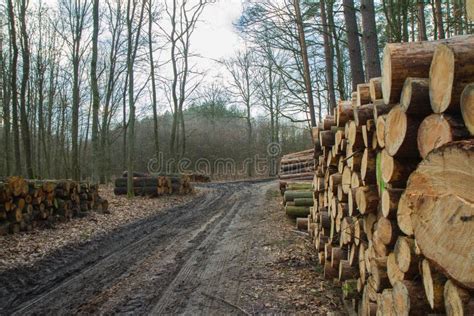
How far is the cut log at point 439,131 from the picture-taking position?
7.38ft

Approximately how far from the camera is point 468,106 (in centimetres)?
207

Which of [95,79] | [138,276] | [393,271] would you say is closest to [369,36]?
[393,271]

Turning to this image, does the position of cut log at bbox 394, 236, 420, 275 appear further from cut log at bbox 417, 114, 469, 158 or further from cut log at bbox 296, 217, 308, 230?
cut log at bbox 296, 217, 308, 230

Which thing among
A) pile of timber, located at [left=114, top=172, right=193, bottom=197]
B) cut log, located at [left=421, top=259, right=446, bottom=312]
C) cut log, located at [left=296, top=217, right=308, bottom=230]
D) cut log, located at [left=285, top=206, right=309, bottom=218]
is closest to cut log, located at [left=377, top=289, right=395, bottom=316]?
cut log, located at [left=421, top=259, right=446, bottom=312]

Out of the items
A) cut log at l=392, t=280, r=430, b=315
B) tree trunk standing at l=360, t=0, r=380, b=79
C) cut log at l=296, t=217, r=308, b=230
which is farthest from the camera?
cut log at l=296, t=217, r=308, b=230

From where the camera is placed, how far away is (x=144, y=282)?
560 cm

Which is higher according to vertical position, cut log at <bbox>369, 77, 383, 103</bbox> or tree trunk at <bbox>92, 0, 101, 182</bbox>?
tree trunk at <bbox>92, 0, 101, 182</bbox>

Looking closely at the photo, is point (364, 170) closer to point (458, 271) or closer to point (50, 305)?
point (458, 271)

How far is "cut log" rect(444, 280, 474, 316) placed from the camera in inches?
80.4

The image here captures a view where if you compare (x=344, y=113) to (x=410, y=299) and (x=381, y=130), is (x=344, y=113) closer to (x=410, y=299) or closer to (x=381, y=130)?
(x=381, y=130)

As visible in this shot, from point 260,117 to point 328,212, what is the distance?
44.5 metres

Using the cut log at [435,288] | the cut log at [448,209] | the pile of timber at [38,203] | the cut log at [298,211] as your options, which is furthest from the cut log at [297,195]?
the cut log at [448,209]

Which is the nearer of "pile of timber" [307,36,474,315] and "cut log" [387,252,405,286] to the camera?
"pile of timber" [307,36,474,315]

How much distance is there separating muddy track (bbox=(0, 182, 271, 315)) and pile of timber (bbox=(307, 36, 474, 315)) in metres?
1.95
